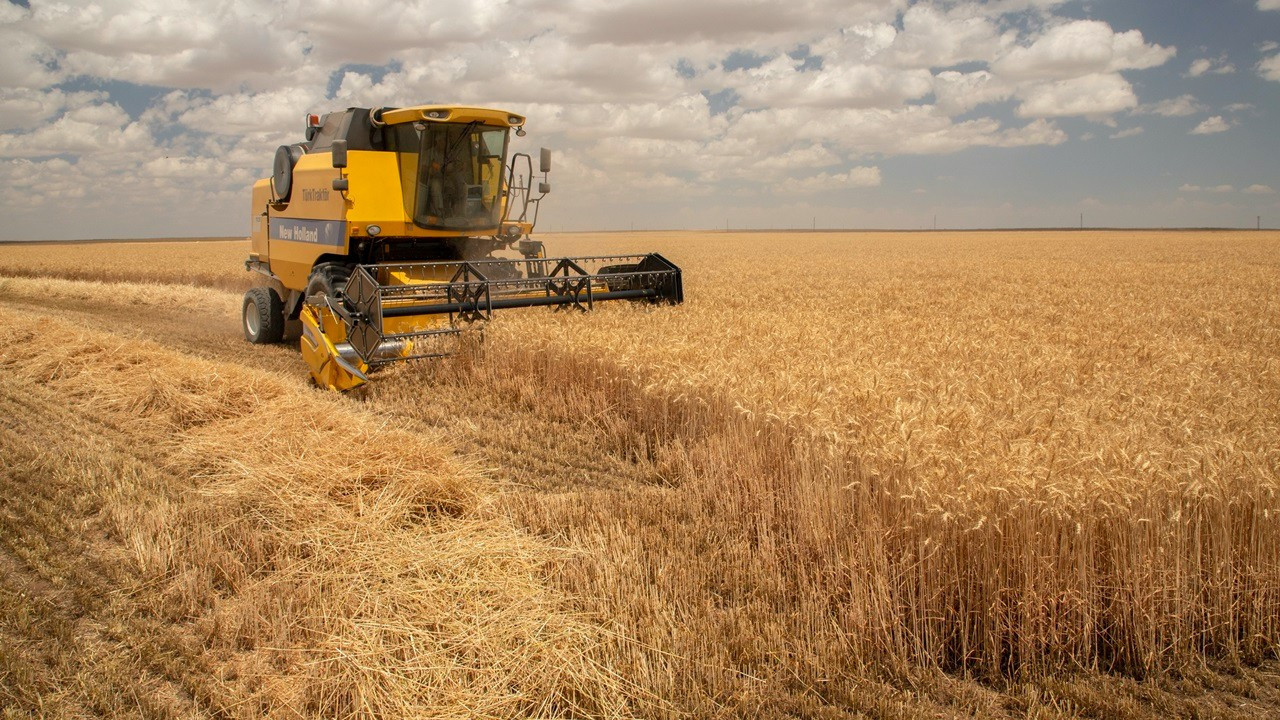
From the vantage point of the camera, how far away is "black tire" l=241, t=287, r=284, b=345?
10.5 metres

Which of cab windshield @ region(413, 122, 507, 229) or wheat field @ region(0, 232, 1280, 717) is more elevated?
cab windshield @ region(413, 122, 507, 229)

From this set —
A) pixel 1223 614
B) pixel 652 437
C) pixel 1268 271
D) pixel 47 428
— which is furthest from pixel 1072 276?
pixel 47 428

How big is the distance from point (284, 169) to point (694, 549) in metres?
8.57

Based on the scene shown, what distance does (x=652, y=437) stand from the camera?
5.59m

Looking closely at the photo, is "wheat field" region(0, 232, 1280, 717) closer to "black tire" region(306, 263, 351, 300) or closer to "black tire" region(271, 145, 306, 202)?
"black tire" region(306, 263, 351, 300)

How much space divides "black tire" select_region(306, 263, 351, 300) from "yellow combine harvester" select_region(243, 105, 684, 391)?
2 centimetres

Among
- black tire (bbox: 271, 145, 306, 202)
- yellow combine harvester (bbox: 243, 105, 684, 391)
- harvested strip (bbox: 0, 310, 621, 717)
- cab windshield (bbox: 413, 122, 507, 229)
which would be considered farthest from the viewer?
black tire (bbox: 271, 145, 306, 202)

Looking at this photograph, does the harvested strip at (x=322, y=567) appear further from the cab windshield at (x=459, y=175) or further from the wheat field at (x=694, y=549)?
the cab windshield at (x=459, y=175)

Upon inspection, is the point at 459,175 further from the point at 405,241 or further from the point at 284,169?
the point at 284,169

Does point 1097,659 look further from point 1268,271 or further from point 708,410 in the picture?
point 1268,271

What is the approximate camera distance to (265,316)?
34.3ft

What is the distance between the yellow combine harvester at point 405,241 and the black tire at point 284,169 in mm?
20

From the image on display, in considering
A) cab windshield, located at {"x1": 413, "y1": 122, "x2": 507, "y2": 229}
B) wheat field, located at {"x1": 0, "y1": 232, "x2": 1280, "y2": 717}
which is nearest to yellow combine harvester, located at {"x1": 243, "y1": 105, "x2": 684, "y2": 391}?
cab windshield, located at {"x1": 413, "y1": 122, "x2": 507, "y2": 229}

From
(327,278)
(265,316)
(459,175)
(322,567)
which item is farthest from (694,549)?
(265,316)
